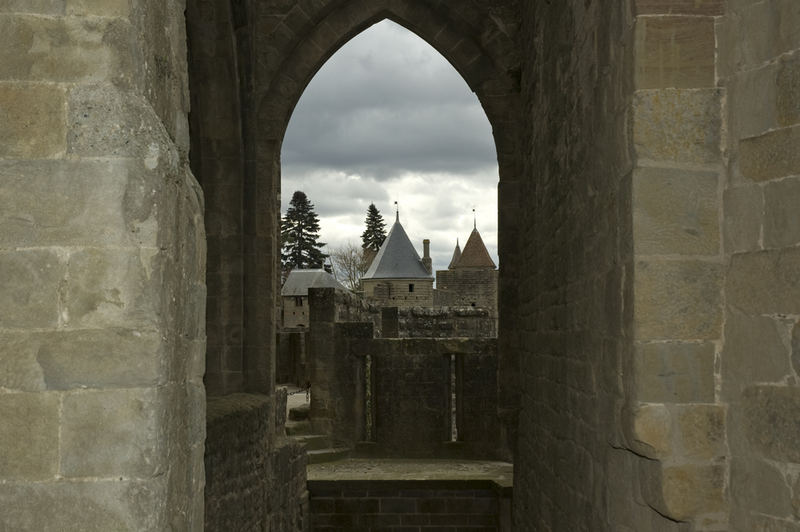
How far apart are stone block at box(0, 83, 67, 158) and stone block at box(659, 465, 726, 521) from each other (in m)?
2.49

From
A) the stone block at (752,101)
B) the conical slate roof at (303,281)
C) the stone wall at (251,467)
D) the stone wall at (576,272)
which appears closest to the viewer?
the stone block at (752,101)

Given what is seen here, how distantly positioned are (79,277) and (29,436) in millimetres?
435

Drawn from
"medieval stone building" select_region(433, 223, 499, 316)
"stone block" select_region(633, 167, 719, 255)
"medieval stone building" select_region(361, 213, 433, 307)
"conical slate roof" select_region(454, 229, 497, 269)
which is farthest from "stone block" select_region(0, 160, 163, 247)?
"medieval stone building" select_region(361, 213, 433, 307)

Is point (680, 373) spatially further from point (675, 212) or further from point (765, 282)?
point (675, 212)

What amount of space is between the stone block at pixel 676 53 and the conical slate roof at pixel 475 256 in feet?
119

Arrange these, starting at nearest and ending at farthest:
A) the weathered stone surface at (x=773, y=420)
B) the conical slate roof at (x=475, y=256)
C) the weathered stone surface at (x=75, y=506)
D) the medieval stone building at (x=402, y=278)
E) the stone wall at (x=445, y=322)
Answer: the weathered stone surface at (x=75, y=506), the weathered stone surface at (x=773, y=420), the stone wall at (x=445, y=322), the conical slate roof at (x=475, y=256), the medieval stone building at (x=402, y=278)

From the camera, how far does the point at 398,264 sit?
41.2m

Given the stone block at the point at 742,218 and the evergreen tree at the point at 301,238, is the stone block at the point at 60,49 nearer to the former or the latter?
the stone block at the point at 742,218

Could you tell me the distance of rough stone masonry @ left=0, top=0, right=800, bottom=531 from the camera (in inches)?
87.0

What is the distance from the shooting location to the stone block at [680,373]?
3.25 m

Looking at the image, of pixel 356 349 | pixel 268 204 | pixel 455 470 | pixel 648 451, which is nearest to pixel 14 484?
pixel 648 451

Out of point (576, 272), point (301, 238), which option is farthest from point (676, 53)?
point (301, 238)

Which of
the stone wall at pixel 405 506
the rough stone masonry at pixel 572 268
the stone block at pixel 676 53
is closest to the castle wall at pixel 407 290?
the stone wall at pixel 405 506

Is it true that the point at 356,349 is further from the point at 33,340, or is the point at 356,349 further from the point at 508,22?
the point at 33,340
